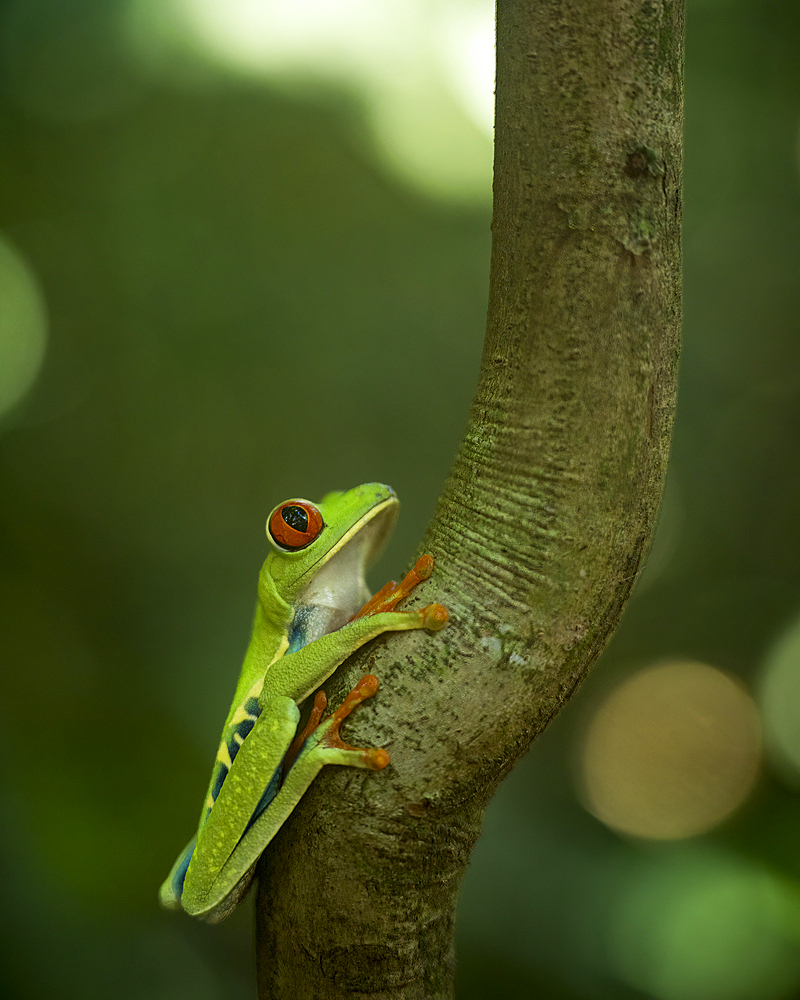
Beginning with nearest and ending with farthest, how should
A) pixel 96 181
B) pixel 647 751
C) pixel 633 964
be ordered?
pixel 633 964 < pixel 647 751 < pixel 96 181

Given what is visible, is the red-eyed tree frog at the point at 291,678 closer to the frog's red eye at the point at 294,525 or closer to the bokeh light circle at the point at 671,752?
the frog's red eye at the point at 294,525

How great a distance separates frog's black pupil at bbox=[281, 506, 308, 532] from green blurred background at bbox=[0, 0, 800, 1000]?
2340 millimetres

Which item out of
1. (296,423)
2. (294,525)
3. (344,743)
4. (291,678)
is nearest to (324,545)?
(294,525)

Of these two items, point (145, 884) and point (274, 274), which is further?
point (274, 274)

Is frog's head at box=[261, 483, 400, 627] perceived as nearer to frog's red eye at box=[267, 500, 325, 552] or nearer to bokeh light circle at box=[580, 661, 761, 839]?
frog's red eye at box=[267, 500, 325, 552]

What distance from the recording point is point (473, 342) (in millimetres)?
3891

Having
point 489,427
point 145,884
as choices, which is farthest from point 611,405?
point 145,884

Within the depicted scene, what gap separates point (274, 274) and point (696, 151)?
229 centimetres

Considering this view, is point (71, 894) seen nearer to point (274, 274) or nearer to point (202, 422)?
point (202, 422)

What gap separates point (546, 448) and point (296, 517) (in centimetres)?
62

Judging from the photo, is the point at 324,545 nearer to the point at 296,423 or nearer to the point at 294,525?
the point at 294,525

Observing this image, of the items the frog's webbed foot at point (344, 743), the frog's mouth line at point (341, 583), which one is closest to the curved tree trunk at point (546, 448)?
the frog's webbed foot at point (344, 743)

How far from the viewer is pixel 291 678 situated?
1209 mm

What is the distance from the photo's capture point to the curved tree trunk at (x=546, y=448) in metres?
0.98
